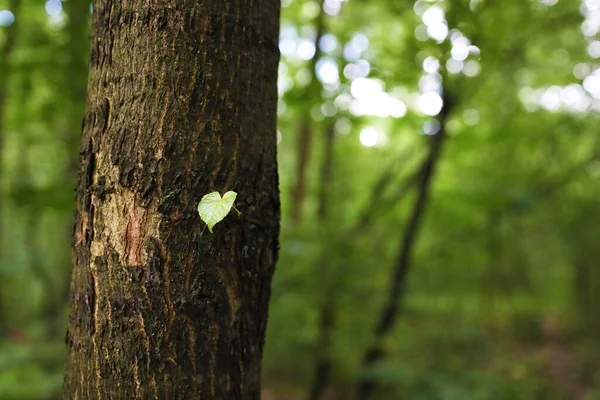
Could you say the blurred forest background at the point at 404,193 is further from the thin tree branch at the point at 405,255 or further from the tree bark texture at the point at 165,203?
the tree bark texture at the point at 165,203

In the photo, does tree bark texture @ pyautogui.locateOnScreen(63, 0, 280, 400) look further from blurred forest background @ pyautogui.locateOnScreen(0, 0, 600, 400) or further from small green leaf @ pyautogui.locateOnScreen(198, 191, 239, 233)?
blurred forest background @ pyautogui.locateOnScreen(0, 0, 600, 400)

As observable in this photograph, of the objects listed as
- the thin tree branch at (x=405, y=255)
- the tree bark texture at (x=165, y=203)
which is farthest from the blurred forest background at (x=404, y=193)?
the tree bark texture at (x=165, y=203)

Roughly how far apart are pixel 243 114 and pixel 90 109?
34cm

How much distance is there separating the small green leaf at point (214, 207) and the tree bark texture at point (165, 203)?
0.06m

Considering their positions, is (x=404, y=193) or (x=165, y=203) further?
(x=404, y=193)

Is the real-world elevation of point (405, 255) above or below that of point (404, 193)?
below

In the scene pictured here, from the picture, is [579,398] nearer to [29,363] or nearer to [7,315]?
[29,363]

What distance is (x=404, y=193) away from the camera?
14.4ft

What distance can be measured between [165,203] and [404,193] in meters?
Answer: 3.57

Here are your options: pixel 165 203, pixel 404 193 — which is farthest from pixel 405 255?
pixel 165 203

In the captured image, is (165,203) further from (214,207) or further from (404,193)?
(404,193)

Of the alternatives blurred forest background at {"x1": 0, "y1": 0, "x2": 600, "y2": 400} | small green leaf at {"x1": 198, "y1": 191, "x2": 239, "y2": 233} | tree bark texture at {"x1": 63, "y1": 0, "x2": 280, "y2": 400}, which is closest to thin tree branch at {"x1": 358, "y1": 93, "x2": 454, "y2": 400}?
blurred forest background at {"x1": 0, "y1": 0, "x2": 600, "y2": 400}

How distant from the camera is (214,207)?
37.7 inches

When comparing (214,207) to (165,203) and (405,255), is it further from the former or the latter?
(405,255)
